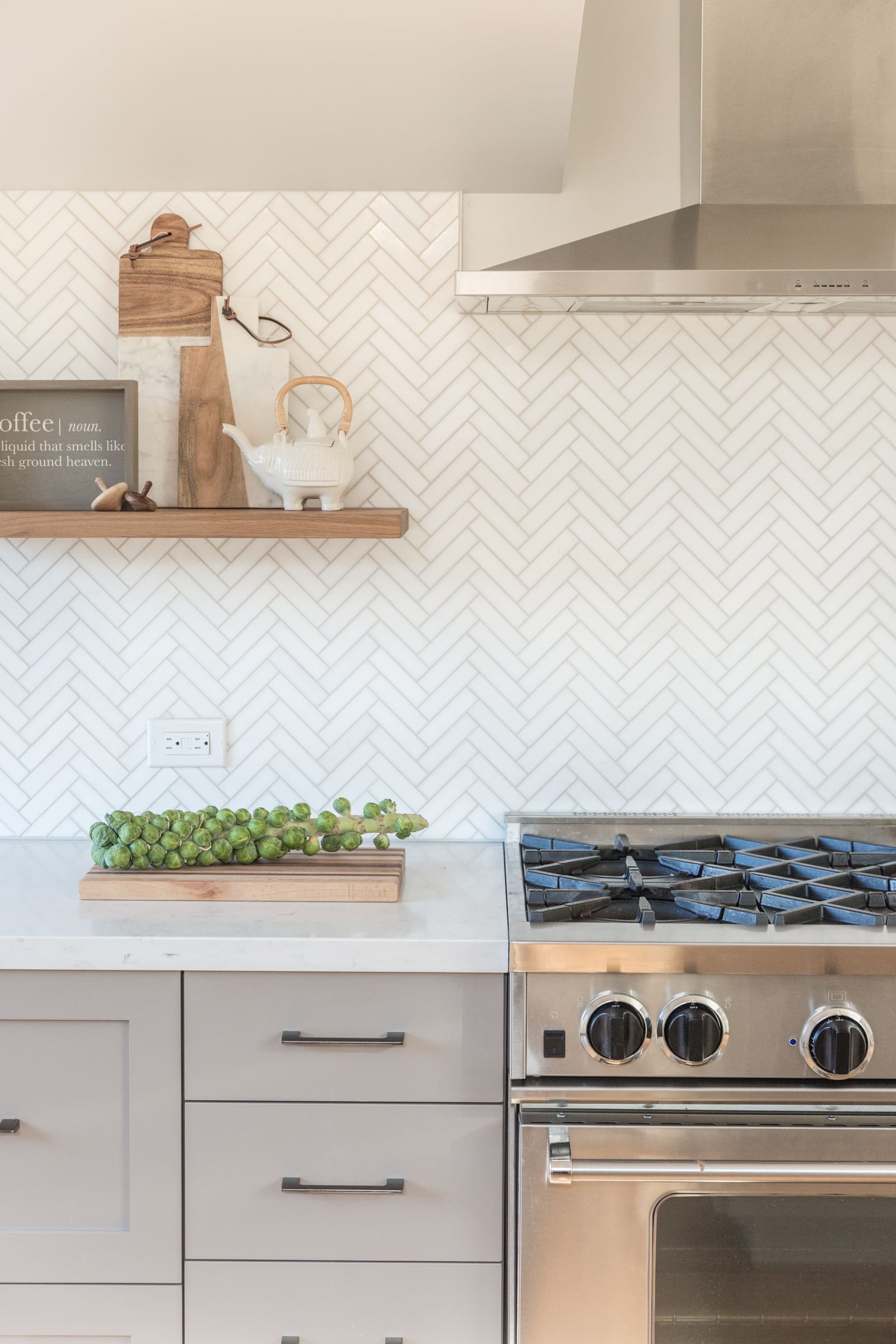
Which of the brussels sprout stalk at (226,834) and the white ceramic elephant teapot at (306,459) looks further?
the white ceramic elephant teapot at (306,459)

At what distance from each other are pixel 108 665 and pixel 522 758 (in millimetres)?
809

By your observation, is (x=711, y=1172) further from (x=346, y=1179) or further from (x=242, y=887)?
(x=242, y=887)

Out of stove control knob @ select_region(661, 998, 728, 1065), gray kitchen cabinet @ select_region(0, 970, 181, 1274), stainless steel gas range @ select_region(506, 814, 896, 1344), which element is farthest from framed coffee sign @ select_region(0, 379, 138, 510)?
stove control knob @ select_region(661, 998, 728, 1065)

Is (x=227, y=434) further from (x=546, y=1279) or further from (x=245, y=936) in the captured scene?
(x=546, y=1279)

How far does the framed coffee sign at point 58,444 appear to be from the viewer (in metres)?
1.92

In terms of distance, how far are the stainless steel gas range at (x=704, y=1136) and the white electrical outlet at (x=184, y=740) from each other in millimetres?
860

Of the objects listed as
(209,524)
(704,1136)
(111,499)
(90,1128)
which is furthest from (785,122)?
(90,1128)

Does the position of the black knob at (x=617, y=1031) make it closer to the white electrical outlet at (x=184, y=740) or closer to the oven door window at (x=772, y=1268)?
the oven door window at (x=772, y=1268)

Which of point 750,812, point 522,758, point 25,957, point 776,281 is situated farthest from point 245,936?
point 776,281

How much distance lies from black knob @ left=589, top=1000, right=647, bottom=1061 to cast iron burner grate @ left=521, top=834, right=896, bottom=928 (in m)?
0.13

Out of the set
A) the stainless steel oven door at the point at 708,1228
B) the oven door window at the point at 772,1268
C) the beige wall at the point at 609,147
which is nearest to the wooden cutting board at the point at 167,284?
the beige wall at the point at 609,147

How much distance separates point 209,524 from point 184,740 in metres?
0.49

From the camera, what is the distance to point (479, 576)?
205cm

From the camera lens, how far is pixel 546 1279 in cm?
143
